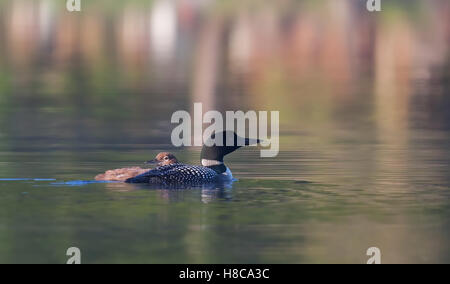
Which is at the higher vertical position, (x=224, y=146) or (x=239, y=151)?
(x=224, y=146)

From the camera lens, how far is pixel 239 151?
16.2 meters

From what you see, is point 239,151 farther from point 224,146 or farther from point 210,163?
point 210,163

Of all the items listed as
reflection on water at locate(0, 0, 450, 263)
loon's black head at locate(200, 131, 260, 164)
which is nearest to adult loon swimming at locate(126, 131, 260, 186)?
loon's black head at locate(200, 131, 260, 164)

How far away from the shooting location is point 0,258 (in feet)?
30.6

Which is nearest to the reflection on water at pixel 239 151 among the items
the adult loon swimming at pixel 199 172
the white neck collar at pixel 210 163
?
the adult loon swimming at pixel 199 172

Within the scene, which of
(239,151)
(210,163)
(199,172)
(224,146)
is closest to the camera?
(199,172)

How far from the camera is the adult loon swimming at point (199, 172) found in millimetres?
12625

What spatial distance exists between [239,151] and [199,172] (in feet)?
10.8

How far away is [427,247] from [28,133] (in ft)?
30.1

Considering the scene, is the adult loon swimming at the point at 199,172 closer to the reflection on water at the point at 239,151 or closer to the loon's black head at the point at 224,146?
the loon's black head at the point at 224,146

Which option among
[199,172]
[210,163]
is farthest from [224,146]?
[199,172]

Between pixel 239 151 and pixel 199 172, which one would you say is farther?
pixel 239 151

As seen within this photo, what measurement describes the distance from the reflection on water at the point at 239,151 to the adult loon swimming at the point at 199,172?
0.29 meters

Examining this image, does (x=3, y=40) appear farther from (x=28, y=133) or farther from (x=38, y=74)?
(x=28, y=133)
